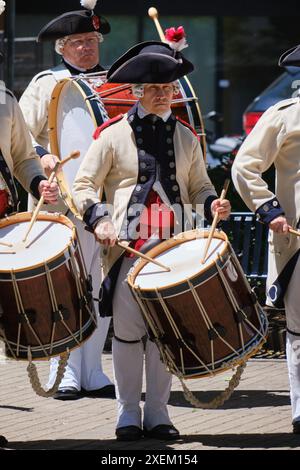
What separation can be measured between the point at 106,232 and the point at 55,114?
136 centimetres

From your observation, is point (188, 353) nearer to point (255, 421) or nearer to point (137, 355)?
point (137, 355)

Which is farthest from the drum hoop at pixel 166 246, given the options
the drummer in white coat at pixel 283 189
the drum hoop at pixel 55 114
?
the drum hoop at pixel 55 114

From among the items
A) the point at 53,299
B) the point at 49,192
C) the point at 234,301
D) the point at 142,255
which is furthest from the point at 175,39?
the point at 53,299

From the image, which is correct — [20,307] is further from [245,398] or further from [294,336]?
[245,398]

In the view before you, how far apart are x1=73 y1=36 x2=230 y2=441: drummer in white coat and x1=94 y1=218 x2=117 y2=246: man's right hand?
0.18ft

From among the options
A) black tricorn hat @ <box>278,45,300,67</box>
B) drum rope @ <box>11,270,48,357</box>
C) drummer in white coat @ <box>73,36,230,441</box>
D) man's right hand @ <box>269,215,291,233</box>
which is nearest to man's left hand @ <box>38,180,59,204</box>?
drummer in white coat @ <box>73,36,230,441</box>

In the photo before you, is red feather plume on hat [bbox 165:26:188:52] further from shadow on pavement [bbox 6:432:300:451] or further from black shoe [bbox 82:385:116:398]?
black shoe [bbox 82:385:116:398]

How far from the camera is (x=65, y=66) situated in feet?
24.9

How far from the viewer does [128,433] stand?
21.1 ft

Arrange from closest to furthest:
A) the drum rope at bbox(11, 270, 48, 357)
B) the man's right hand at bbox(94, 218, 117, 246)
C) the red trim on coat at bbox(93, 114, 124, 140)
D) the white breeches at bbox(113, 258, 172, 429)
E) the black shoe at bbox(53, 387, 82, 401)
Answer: the drum rope at bbox(11, 270, 48, 357) < the man's right hand at bbox(94, 218, 117, 246) < the white breeches at bbox(113, 258, 172, 429) < the red trim on coat at bbox(93, 114, 124, 140) < the black shoe at bbox(53, 387, 82, 401)

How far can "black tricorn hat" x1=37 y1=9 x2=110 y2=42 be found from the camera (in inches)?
292

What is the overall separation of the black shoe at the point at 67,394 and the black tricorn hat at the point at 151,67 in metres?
1.92

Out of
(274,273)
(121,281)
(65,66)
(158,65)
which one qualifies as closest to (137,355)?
(121,281)

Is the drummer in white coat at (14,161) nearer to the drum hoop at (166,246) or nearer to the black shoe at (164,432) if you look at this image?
the drum hoop at (166,246)
